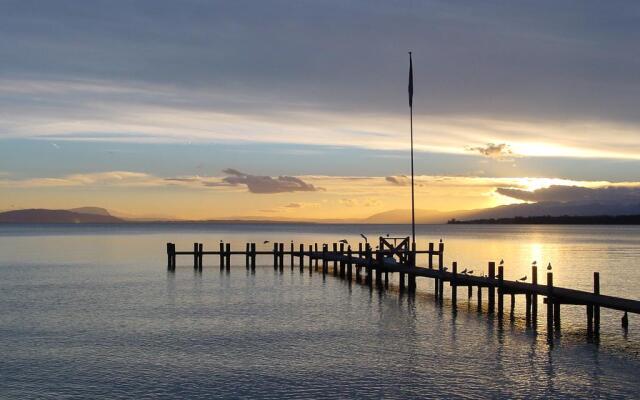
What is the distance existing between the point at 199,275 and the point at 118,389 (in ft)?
123

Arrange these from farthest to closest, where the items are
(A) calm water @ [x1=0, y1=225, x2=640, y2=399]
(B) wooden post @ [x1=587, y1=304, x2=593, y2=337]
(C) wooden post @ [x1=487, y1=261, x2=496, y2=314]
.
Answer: (C) wooden post @ [x1=487, y1=261, x2=496, y2=314] → (B) wooden post @ [x1=587, y1=304, x2=593, y2=337] → (A) calm water @ [x1=0, y1=225, x2=640, y2=399]

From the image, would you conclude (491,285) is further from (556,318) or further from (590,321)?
(590,321)

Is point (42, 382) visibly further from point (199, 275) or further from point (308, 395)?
point (199, 275)

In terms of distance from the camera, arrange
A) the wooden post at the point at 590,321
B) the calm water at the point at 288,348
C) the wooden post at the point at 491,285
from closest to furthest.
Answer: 1. the calm water at the point at 288,348
2. the wooden post at the point at 590,321
3. the wooden post at the point at 491,285

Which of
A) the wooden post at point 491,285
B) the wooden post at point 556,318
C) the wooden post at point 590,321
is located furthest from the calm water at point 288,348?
the wooden post at point 491,285

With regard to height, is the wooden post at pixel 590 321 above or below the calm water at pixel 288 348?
above

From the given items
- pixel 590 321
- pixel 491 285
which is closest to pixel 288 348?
pixel 590 321

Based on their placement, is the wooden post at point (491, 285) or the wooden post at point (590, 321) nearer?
the wooden post at point (590, 321)

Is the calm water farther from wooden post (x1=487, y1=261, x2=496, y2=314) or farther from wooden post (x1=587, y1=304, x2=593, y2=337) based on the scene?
wooden post (x1=487, y1=261, x2=496, y2=314)

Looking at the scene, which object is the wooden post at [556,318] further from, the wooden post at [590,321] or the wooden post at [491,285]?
the wooden post at [491,285]

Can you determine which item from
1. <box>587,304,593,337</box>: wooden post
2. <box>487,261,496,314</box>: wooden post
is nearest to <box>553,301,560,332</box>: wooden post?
<box>587,304,593,337</box>: wooden post

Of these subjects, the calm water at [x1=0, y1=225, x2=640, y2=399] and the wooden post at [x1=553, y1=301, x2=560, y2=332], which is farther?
the wooden post at [x1=553, y1=301, x2=560, y2=332]

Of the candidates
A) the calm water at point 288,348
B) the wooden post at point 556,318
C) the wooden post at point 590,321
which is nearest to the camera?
the calm water at point 288,348

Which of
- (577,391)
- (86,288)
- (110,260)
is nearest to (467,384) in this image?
(577,391)
